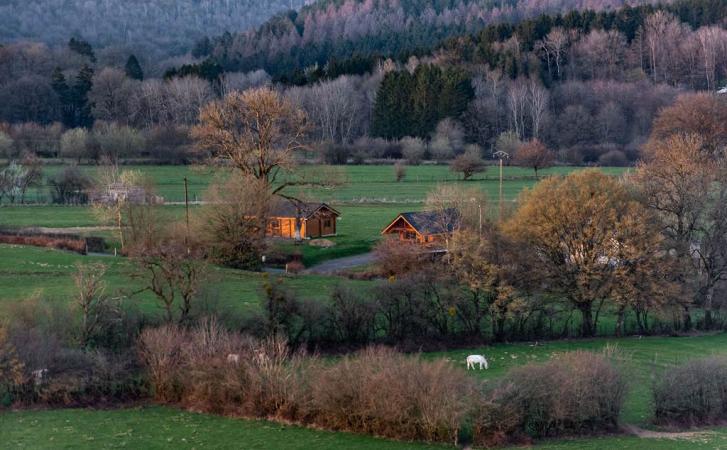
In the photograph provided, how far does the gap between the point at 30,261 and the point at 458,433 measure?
109ft

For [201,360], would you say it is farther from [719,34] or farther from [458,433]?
[719,34]

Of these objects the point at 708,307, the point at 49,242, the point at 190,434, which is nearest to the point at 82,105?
the point at 49,242

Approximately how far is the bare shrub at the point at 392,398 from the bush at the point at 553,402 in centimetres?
97

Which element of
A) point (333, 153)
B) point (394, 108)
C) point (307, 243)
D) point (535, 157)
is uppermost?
point (394, 108)

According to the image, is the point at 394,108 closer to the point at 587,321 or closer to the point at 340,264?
the point at 340,264

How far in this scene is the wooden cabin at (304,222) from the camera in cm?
6419

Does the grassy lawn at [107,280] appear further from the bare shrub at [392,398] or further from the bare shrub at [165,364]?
the bare shrub at [392,398]

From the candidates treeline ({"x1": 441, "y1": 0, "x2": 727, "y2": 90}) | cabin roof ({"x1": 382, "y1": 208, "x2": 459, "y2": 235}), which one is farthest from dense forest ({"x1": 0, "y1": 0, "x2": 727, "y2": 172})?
cabin roof ({"x1": 382, "y1": 208, "x2": 459, "y2": 235})

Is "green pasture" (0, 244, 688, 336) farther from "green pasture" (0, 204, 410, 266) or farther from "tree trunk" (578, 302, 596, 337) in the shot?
"green pasture" (0, 204, 410, 266)

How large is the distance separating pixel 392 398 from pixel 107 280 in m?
25.2

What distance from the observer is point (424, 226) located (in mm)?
57844

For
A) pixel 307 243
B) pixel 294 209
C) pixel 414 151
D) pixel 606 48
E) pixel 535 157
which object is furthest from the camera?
pixel 606 48

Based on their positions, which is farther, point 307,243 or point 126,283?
point 307,243

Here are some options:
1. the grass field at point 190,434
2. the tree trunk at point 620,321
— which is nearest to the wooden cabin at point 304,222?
the tree trunk at point 620,321
